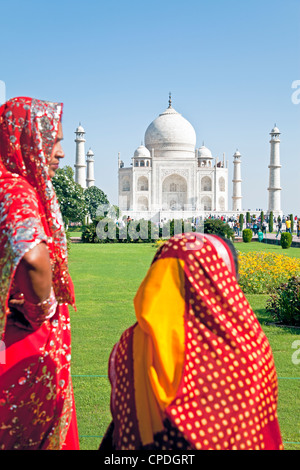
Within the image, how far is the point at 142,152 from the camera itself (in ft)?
125

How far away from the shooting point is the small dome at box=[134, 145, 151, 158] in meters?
38.2

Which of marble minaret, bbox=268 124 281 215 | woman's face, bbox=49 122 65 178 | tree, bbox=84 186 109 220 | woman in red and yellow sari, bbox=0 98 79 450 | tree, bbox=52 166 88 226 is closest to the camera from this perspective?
woman in red and yellow sari, bbox=0 98 79 450

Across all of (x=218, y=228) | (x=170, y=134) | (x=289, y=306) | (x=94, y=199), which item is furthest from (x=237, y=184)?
(x=289, y=306)

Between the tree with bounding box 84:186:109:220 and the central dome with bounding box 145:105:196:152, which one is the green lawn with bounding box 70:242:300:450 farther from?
the central dome with bounding box 145:105:196:152

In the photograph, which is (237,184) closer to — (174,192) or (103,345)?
(174,192)

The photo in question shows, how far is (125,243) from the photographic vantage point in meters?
17.2

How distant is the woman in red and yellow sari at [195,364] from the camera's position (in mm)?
1166

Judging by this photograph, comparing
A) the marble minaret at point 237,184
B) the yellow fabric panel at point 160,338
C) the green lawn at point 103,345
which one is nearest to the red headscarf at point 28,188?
the yellow fabric panel at point 160,338

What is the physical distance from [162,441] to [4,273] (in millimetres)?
566

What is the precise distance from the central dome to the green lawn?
31322 mm

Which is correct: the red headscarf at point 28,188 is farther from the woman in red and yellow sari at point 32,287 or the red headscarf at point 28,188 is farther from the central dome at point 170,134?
the central dome at point 170,134

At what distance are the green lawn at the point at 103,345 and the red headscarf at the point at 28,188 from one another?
4.53ft

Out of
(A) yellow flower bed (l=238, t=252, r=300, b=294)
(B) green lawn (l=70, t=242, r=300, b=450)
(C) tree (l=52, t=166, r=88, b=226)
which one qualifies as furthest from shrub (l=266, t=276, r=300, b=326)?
(C) tree (l=52, t=166, r=88, b=226)
